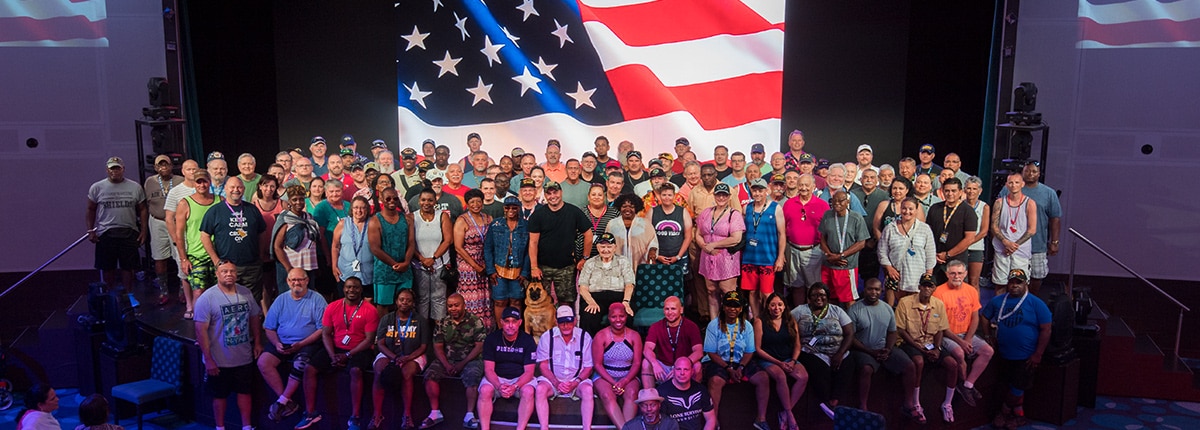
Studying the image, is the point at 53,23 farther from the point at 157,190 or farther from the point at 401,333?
the point at 401,333

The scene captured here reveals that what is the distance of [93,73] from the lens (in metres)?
10.6

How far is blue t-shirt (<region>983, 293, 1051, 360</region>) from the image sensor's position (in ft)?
A: 22.7

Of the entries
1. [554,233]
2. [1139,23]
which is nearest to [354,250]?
[554,233]

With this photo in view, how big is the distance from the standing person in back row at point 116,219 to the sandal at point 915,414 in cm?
705

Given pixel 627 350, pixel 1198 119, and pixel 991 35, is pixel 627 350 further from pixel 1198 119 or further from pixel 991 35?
pixel 1198 119

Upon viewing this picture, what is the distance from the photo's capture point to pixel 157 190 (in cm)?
848

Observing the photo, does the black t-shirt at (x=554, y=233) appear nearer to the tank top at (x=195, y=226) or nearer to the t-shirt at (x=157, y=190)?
the tank top at (x=195, y=226)

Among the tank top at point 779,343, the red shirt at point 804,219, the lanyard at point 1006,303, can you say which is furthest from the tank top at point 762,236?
the lanyard at point 1006,303

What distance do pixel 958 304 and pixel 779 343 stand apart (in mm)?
1547

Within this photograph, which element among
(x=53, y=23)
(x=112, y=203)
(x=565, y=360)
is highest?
(x=53, y=23)

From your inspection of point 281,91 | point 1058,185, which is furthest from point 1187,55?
point 281,91

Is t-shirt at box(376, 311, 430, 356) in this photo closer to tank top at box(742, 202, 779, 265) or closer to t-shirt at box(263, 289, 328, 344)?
t-shirt at box(263, 289, 328, 344)

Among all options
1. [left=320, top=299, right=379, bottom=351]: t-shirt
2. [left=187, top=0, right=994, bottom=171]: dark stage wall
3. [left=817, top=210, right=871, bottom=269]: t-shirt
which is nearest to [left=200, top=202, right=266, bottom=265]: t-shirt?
[left=320, top=299, right=379, bottom=351]: t-shirt

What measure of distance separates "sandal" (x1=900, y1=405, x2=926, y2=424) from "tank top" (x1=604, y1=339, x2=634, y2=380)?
7.09 feet
